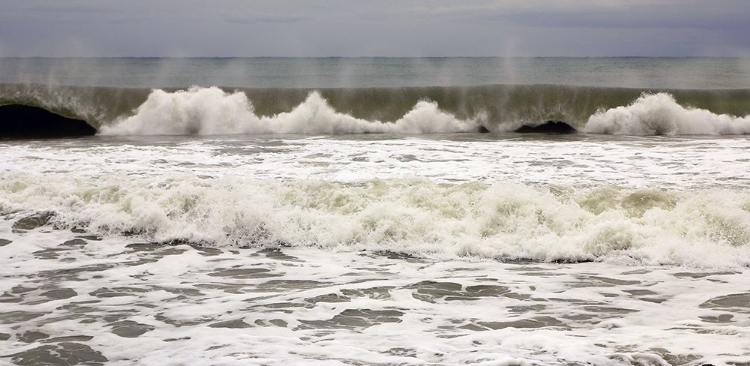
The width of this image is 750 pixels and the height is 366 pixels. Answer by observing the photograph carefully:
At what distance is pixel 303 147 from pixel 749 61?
65.1 metres

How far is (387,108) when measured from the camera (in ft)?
72.0

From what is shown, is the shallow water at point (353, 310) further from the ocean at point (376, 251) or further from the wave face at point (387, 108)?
the wave face at point (387, 108)

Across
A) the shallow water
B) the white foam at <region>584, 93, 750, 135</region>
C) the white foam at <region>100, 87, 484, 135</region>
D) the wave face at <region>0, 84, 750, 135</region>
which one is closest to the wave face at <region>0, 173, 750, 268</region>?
the shallow water

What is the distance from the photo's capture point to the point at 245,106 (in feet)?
70.1

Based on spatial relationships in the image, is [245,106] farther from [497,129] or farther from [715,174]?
[715,174]

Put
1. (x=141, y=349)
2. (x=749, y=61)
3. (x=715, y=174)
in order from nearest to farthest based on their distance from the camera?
1. (x=141, y=349)
2. (x=715, y=174)
3. (x=749, y=61)

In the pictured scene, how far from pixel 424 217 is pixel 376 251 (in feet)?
2.85

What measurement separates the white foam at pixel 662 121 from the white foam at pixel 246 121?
10.6 feet

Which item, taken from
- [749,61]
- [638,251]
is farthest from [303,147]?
[749,61]

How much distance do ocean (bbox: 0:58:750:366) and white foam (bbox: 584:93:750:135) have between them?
6.80 ft

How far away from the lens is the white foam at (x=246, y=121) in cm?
2028

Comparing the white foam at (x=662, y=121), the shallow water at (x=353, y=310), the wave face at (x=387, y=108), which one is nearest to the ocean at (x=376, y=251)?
the shallow water at (x=353, y=310)

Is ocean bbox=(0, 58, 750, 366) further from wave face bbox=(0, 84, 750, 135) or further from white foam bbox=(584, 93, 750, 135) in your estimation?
wave face bbox=(0, 84, 750, 135)


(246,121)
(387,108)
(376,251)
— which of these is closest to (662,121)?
(387,108)
